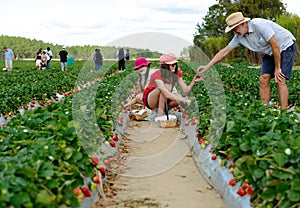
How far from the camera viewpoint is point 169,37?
21.4ft

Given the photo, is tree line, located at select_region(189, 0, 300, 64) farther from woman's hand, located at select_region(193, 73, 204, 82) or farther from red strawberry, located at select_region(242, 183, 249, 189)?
red strawberry, located at select_region(242, 183, 249, 189)

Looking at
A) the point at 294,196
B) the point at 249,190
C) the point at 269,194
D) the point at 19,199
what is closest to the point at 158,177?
the point at 249,190

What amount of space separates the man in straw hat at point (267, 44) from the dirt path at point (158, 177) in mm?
1238

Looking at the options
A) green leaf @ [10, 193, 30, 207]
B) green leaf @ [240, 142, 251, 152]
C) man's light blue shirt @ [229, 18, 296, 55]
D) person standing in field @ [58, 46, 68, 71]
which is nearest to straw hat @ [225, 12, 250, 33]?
man's light blue shirt @ [229, 18, 296, 55]

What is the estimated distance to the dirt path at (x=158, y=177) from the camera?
4.25 metres

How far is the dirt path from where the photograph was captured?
4.25 m

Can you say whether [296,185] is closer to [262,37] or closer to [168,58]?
[262,37]

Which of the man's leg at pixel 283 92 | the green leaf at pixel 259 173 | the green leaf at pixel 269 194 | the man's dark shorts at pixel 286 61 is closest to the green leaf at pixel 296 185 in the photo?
the green leaf at pixel 269 194

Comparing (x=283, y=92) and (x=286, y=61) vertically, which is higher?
(x=286, y=61)

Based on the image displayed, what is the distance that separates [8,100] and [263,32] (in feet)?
15.9

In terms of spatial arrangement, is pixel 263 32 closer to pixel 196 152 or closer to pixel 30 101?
pixel 196 152

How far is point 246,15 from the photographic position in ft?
139

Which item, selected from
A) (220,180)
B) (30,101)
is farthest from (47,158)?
(30,101)

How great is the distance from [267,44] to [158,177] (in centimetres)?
261
